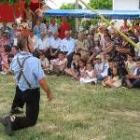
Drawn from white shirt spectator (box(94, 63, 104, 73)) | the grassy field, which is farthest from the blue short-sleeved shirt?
white shirt spectator (box(94, 63, 104, 73))

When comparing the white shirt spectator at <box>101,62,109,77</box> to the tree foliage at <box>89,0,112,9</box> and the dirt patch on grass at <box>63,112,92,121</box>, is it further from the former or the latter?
the tree foliage at <box>89,0,112,9</box>

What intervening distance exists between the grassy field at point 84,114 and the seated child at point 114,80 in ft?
0.70

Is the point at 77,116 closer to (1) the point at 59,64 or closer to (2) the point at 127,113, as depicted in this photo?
(2) the point at 127,113

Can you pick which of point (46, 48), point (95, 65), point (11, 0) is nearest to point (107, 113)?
point (11, 0)

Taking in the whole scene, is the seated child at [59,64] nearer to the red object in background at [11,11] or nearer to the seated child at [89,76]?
the seated child at [89,76]

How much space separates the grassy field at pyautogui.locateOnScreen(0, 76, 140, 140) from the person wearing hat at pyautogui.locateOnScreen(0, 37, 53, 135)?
23cm

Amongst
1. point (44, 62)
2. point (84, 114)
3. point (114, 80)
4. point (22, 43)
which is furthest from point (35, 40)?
point (22, 43)

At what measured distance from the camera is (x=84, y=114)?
895 centimetres

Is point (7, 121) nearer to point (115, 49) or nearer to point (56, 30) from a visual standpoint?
point (115, 49)

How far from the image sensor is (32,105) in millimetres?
7211

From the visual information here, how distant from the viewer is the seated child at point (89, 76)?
41.1 ft

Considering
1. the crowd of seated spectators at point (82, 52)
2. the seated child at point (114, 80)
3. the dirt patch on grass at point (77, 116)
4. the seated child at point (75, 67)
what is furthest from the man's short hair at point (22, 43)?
the seated child at point (75, 67)

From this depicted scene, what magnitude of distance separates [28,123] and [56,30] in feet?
29.6

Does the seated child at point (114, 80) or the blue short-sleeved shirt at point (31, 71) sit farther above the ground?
the blue short-sleeved shirt at point (31, 71)
